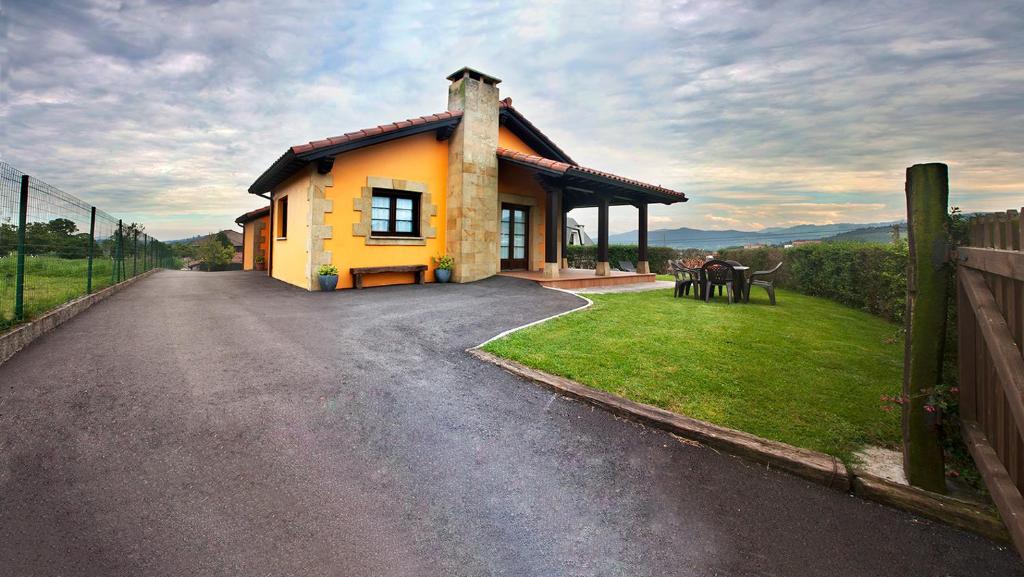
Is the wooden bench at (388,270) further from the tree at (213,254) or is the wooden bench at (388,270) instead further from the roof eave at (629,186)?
the tree at (213,254)

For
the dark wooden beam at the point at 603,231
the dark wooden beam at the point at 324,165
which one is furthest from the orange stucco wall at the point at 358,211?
the dark wooden beam at the point at 603,231

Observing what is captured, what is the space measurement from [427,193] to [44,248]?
7614 millimetres

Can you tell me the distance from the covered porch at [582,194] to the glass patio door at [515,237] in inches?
3.0

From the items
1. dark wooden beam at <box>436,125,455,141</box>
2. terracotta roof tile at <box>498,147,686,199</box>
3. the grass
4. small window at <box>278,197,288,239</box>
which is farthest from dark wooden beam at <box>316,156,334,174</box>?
terracotta roof tile at <box>498,147,686,199</box>

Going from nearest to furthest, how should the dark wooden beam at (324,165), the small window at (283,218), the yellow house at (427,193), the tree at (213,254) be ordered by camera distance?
the dark wooden beam at (324,165), the yellow house at (427,193), the small window at (283,218), the tree at (213,254)

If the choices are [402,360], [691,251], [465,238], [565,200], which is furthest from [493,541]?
[691,251]

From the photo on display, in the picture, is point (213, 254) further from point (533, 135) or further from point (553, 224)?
point (553, 224)

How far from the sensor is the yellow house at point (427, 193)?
10.4 metres

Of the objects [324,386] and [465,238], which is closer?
[324,386]

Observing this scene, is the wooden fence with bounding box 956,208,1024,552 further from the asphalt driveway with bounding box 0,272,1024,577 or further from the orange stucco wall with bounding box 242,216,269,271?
the orange stucco wall with bounding box 242,216,269,271

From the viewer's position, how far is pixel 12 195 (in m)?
5.11

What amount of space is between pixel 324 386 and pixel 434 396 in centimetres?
104

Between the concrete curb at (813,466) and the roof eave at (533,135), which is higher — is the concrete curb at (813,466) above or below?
below

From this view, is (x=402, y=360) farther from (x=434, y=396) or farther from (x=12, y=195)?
(x=12, y=195)
